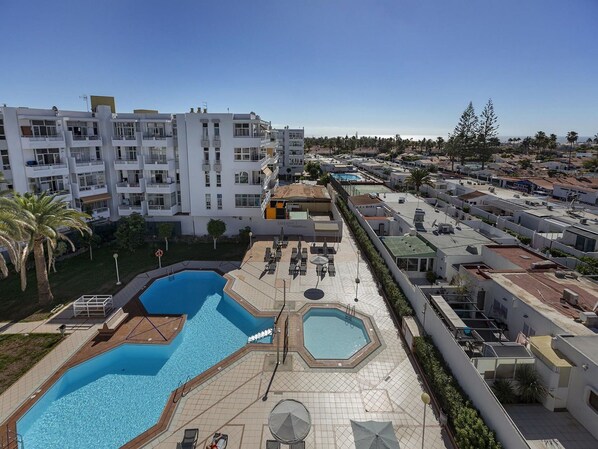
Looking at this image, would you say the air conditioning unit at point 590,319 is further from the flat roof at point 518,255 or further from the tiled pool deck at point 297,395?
the tiled pool deck at point 297,395

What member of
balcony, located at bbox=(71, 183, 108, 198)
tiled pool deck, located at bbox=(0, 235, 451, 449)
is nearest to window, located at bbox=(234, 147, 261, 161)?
balcony, located at bbox=(71, 183, 108, 198)

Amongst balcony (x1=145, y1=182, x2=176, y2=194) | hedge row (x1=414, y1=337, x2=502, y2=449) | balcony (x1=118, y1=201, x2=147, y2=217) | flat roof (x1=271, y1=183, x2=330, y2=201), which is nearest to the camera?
hedge row (x1=414, y1=337, x2=502, y2=449)

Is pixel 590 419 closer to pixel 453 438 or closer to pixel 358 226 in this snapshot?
pixel 453 438

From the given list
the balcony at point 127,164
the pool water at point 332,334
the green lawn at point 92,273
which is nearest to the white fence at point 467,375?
the pool water at point 332,334

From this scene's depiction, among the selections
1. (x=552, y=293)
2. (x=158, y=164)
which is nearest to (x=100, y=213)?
(x=158, y=164)

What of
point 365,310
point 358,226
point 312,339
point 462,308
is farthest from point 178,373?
point 358,226

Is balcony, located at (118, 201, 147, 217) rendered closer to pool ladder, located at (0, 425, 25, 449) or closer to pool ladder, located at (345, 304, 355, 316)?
pool ladder, located at (345, 304, 355, 316)
